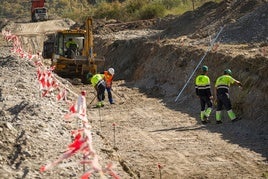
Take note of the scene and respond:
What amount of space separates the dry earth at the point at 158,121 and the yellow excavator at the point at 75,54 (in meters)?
0.95

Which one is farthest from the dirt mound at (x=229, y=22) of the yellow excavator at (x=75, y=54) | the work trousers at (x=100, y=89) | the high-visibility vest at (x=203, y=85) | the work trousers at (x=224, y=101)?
the work trousers at (x=224, y=101)

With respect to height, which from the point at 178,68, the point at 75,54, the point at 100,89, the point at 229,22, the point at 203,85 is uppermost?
the point at 229,22

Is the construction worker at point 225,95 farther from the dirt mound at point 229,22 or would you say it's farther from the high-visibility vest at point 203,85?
Result: the dirt mound at point 229,22

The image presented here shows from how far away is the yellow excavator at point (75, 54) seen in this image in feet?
81.9

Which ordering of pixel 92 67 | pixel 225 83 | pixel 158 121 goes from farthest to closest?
pixel 92 67, pixel 158 121, pixel 225 83

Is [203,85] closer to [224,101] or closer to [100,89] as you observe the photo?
[224,101]

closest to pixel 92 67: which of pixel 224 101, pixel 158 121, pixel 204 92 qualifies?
pixel 158 121

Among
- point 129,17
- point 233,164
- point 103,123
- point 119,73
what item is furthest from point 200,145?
point 129,17

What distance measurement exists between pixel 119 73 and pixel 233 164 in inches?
728

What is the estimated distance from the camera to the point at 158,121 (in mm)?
16516

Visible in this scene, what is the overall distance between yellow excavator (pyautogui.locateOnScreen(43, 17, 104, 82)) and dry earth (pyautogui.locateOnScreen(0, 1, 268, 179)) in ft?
3.13

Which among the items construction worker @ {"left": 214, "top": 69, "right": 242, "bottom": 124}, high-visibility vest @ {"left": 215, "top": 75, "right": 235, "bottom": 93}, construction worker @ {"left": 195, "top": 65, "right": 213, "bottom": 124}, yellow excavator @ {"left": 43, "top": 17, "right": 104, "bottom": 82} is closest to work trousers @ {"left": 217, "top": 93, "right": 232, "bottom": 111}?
construction worker @ {"left": 214, "top": 69, "right": 242, "bottom": 124}

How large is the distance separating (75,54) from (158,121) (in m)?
10.2

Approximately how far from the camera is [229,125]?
49.8 ft
